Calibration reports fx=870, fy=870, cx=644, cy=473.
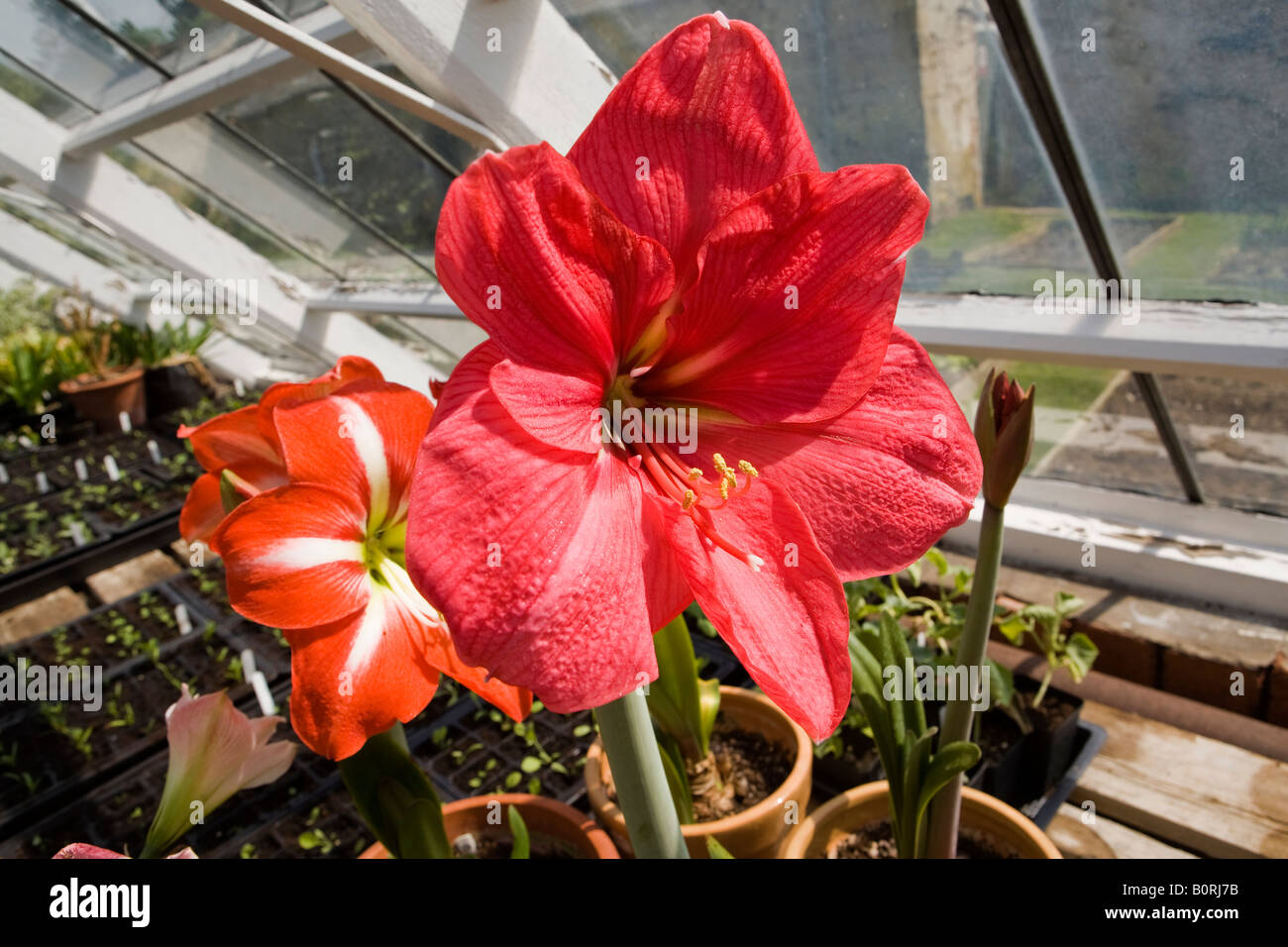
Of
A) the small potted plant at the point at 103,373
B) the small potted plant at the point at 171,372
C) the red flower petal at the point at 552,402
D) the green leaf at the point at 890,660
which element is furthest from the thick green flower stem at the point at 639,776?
the small potted plant at the point at 171,372

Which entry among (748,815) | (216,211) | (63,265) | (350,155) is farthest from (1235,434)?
(63,265)

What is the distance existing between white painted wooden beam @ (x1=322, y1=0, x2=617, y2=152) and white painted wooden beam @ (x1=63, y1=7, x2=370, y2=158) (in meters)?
0.22

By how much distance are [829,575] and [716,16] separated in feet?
0.87

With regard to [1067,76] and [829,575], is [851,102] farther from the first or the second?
[829,575]

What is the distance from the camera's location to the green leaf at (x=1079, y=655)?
1.49 m

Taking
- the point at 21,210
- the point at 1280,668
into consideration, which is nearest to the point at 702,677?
the point at 1280,668

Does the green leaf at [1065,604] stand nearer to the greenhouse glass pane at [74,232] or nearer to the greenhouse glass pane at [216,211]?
the greenhouse glass pane at [216,211]

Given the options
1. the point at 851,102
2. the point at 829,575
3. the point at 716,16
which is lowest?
the point at 829,575

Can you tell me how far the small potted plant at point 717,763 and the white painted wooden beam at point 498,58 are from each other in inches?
37.2

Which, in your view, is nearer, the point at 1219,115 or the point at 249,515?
the point at 249,515

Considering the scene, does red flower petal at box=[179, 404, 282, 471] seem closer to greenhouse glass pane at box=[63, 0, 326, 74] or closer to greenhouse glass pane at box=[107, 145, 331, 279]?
greenhouse glass pane at box=[63, 0, 326, 74]

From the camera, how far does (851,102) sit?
61.0 inches

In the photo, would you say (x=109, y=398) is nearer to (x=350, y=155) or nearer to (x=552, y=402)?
(x=350, y=155)

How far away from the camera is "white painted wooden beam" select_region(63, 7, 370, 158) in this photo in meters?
1.75
